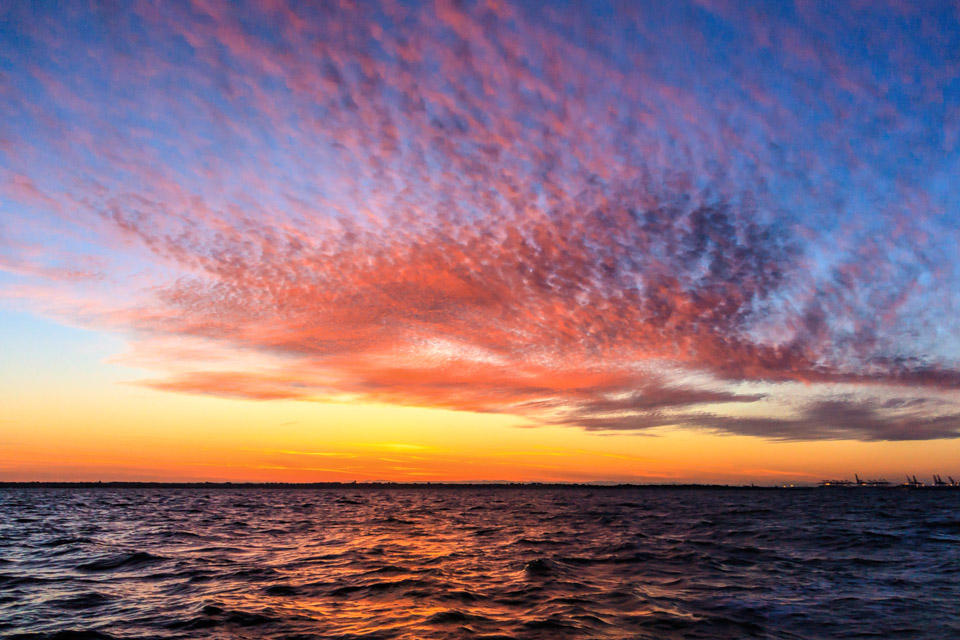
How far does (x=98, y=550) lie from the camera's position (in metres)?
25.2

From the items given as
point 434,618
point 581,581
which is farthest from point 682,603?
point 434,618

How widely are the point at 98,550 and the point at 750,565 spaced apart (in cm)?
3087

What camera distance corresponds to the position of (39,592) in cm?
1612

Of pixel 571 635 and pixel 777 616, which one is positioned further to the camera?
pixel 777 616

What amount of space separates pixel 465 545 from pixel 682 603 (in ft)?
52.0

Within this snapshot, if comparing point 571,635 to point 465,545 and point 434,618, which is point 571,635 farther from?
point 465,545

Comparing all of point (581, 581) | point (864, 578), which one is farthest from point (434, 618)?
point (864, 578)

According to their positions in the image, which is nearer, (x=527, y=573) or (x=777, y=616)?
(x=777, y=616)

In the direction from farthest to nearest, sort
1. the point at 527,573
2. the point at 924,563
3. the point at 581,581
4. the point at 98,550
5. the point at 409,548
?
the point at 409,548, the point at 98,550, the point at 924,563, the point at 527,573, the point at 581,581

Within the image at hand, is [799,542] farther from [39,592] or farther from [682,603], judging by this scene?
[39,592]

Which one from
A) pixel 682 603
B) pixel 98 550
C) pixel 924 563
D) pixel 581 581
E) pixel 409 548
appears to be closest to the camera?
pixel 682 603

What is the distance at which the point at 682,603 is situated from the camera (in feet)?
51.6

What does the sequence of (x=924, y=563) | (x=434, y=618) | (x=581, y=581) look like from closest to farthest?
1. (x=434, y=618)
2. (x=581, y=581)
3. (x=924, y=563)

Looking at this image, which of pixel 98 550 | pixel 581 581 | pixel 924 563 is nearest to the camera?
pixel 581 581
